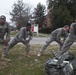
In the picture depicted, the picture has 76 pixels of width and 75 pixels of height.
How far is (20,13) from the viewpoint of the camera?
7150 centimetres

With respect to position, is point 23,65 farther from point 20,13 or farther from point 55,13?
point 20,13

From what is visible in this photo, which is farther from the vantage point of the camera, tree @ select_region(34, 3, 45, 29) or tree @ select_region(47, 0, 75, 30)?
tree @ select_region(34, 3, 45, 29)

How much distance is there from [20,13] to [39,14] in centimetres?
611

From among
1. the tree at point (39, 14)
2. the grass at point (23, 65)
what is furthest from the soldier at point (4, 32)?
the tree at point (39, 14)

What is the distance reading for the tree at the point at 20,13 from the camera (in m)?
66.2

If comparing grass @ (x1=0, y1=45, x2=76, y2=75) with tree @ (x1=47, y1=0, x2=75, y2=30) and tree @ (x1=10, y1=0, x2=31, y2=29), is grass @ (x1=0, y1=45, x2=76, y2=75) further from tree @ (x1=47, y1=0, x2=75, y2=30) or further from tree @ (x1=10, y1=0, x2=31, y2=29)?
tree @ (x1=10, y1=0, x2=31, y2=29)

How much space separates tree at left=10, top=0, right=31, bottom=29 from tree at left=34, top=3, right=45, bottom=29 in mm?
4156

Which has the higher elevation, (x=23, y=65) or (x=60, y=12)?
(x=60, y=12)

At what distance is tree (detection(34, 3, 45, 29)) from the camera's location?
7347 centimetres

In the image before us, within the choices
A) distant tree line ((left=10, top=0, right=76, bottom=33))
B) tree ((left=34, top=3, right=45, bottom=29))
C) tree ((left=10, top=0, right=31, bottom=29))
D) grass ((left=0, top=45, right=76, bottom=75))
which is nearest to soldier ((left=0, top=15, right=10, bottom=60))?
grass ((left=0, top=45, right=76, bottom=75))

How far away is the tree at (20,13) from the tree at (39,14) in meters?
4.16

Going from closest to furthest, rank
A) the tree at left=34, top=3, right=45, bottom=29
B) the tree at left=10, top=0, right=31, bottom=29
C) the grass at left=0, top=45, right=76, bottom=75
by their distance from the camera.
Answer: the grass at left=0, top=45, right=76, bottom=75
the tree at left=10, top=0, right=31, bottom=29
the tree at left=34, top=3, right=45, bottom=29

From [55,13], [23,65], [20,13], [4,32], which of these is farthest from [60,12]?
[23,65]

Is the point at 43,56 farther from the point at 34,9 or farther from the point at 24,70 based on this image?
the point at 34,9
